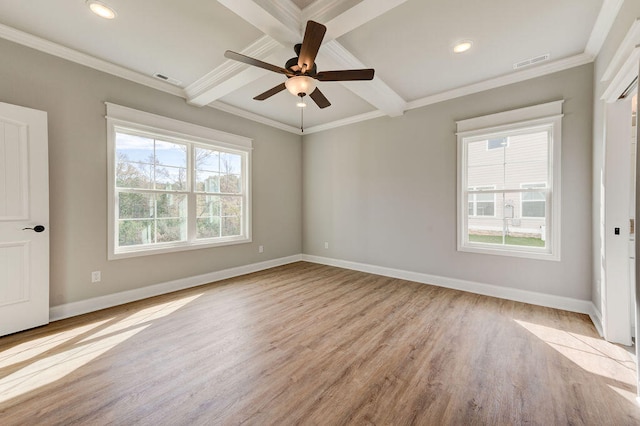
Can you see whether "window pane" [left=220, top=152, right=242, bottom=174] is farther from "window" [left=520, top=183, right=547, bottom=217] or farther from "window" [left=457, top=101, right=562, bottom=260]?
"window" [left=520, top=183, right=547, bottom=217]

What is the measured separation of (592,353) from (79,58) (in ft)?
19.2

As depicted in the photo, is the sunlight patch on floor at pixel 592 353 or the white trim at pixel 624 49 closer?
the white trim at pixel 624 49

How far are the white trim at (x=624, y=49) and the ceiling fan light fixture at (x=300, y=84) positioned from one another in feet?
7.46

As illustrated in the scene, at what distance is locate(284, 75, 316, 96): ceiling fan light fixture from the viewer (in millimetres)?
2205

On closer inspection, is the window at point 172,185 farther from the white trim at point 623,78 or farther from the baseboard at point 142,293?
the white trim at point 623,78

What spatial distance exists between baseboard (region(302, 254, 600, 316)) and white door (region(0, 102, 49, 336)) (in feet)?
13.9

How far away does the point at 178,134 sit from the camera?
12.3 feet

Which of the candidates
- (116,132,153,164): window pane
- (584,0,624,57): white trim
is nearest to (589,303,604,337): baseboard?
(584,0,624,57): white trim

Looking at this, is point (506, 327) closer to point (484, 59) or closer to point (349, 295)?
point (349, 295)

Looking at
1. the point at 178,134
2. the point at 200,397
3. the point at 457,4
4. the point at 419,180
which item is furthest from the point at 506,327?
the point at 178,134

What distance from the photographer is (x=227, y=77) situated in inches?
124

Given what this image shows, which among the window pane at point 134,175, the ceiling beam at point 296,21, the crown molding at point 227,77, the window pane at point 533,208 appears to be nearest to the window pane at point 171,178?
the window pane at point 134,175

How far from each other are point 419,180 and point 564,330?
2.48 metres

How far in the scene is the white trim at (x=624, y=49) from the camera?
173 centimetres
